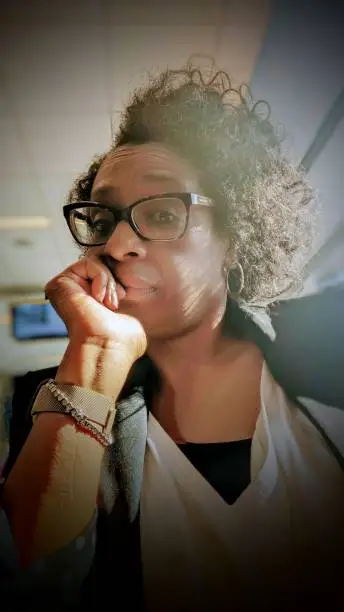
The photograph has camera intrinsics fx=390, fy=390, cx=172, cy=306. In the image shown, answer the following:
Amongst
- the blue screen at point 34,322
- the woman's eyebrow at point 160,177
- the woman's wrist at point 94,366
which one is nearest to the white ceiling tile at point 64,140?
the woman's eyebrow at point 160,177

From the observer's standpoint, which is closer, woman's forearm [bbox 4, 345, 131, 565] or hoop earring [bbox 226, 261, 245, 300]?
woman's forearm [bbox 4, 345, 131, 565]

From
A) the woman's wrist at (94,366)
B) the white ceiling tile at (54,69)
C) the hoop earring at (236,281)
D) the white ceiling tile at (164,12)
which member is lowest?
the woman's wrist at (94,366)

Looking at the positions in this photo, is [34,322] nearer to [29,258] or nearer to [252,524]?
[29,258]

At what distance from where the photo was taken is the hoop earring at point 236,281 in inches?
44.3

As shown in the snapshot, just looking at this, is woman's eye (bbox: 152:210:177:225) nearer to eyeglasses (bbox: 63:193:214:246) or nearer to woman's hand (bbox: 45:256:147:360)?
eyeglasses (bbox: 63:193:214:246)

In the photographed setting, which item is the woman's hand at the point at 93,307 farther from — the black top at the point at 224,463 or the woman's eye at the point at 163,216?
the black top at the point at 224,463

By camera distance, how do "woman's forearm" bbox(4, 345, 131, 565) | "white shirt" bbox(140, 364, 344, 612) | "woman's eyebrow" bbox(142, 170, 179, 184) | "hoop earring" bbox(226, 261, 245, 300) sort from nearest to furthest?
"woman's forearm" bbox(4, 345, 131, 565), "white shirt" bbox(140, 364, 344, 612), "woman's eyebrow" bbox(142, 170, 179, 184), "hoop earring" bbox(226, 261, 245, 300)

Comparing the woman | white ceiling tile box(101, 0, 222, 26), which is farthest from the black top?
white ceiling tile box(101, 0, 222, 26)

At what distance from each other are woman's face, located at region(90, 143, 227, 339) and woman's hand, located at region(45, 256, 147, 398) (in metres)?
0.05

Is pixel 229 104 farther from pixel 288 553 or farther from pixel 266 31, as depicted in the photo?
pixel 288 553

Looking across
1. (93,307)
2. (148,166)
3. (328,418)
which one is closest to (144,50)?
(148,166)

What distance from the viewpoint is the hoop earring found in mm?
1124

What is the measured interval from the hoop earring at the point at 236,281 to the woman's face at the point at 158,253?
0.22 feet

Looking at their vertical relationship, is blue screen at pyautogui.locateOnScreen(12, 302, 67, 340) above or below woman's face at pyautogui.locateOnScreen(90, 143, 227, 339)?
below
